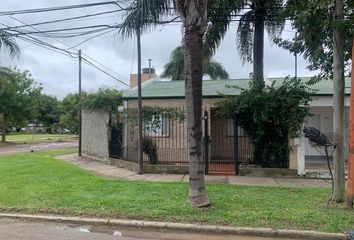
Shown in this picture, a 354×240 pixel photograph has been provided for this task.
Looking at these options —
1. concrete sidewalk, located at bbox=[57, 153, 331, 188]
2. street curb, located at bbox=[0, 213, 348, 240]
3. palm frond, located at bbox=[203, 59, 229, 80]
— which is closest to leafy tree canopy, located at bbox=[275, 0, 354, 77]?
concrete sidewalk, located at bbox=[57, 153, 331, 188]

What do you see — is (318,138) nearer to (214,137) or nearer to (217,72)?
(214,137)

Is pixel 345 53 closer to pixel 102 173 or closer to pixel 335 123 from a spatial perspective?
pixel 335 123

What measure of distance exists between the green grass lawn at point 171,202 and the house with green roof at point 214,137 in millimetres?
3081

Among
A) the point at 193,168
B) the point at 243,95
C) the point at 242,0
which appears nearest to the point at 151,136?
the point at 243,95

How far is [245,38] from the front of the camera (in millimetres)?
19594

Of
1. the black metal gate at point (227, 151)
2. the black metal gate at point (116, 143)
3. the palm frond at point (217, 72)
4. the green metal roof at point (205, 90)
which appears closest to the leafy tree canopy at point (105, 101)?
the green metal roof at point (205, 90)

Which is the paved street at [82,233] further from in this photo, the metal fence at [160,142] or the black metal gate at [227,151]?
the metal fence at [160,142]

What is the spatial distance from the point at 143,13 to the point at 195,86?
4657 millimetres

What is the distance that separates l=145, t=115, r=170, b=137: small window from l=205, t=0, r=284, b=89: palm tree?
4.24 metres

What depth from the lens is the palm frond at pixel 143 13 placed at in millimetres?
12094

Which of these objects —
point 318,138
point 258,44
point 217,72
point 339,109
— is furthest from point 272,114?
point 217,72

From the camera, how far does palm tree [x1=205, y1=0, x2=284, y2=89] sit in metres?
17.5

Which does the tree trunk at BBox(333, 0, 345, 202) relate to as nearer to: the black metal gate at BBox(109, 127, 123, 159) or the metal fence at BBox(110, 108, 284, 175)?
the metal fence at BBox(110, 108, 284, 175)

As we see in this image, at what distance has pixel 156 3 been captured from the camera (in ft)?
40.9
